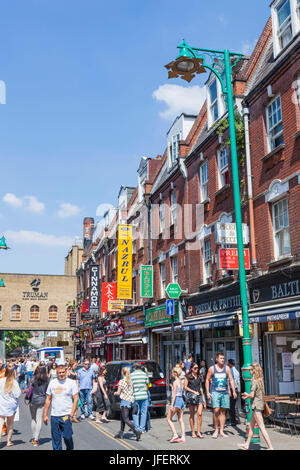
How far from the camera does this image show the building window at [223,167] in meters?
17.3

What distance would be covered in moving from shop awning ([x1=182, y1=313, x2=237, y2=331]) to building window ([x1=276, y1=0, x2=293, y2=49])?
8575 mm

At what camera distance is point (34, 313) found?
54.0m

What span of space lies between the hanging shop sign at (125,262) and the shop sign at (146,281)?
3.50 m

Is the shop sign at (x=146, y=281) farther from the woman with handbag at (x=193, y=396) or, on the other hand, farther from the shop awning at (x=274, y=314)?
the woman with handbag at (x=193, y=396)

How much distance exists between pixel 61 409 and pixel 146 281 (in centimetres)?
1654

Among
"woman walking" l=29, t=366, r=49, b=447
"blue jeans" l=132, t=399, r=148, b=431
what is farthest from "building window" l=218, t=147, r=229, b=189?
"woman walking" l=29, t=366, r=49, b=447

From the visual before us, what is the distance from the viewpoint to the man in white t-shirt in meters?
7.93

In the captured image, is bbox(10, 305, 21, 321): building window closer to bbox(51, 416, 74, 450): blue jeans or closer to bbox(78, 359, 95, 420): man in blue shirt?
bbox(78, 359, 95, 420): man in blue shirt

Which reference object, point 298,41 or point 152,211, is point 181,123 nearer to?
point 152,211

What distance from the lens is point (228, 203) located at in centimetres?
1688

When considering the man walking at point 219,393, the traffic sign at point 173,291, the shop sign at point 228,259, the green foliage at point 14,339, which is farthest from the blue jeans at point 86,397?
the green foliage at point 14,339

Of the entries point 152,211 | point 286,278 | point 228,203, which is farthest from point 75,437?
point 152,211

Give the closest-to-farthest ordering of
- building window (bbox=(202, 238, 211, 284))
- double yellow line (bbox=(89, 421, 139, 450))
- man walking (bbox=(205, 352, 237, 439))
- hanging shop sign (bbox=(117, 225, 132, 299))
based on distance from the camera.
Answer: double yellow line (bbox=(89, 421, 139, 450)) < man walking (bbox=(205, 352, 237, 439)) < building window (bbox=(202, 238, 211, 284)) < hanging shop sign (bbox=(117, 225, 132, 299))
